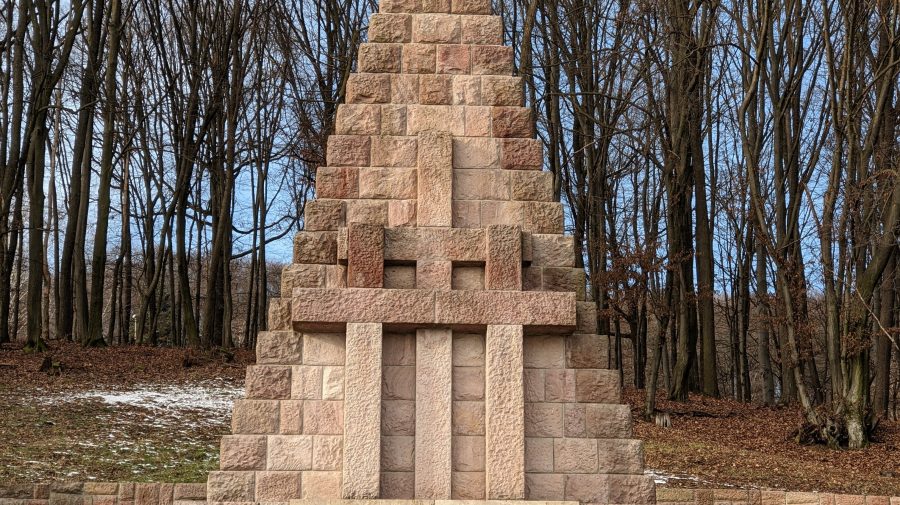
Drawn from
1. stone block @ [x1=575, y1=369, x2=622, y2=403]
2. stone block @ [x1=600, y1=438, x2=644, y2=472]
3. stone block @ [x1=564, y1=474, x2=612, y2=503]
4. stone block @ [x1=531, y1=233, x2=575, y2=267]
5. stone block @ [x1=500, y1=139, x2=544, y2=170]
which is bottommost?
stone block @ [x1=564, y1=474, x2=612, y2=503]

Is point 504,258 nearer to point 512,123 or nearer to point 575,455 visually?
point 512,123

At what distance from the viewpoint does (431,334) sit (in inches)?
280

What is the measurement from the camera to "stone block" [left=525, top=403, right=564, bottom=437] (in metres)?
7.07

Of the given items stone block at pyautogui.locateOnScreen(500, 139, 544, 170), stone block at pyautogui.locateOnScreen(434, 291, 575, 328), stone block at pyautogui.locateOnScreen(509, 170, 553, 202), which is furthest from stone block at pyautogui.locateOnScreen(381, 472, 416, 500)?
stone block at pyautogui.locateOnScreen(500, 139, 544, 170)

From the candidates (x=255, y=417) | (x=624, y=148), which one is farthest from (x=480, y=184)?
(x=624, y=148)

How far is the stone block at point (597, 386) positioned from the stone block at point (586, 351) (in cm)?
8

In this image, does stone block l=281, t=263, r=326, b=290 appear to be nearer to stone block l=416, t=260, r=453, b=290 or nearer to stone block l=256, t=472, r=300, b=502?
stone block l=416, t=260, r=453, b=290

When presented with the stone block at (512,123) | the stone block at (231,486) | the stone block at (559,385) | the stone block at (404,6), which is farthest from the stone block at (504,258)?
the stone block at (231,486)

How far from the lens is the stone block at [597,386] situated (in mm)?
7117

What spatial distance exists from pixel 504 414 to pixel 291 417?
1.59m

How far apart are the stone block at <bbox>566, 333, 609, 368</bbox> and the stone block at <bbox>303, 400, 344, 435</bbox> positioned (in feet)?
5.89

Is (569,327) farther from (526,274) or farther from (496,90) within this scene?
(496,90)

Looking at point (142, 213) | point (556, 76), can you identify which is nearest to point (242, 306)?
point (142, 213)

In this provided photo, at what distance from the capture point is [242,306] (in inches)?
1683
